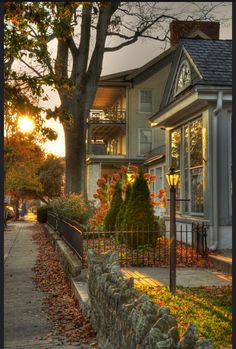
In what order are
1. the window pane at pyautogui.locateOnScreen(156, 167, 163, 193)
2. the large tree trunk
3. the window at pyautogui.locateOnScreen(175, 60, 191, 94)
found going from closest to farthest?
the window at pyautogui.locateOnScreen(175, 60, 191, 94)
the large tree trunk
the window pane at pyautogui.locateOnScreen(156, 167, 163, 193)

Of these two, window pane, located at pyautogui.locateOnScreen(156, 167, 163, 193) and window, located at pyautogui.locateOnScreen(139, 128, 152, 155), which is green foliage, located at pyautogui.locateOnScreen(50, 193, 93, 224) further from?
window, located at pyautogui.locateOnScreen(139, 128, 152, 155)

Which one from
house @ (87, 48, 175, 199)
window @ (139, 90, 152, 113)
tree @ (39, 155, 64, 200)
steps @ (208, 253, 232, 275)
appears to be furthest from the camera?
tree @ (39, 155, 64, 200)

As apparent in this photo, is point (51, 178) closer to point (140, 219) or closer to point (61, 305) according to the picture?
point (140, 219)

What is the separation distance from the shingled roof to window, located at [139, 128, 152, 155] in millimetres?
18596

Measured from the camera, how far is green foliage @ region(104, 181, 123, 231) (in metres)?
16.4

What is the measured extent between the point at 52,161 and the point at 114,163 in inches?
731

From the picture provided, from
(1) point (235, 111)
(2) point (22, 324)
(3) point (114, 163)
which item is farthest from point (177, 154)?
(3) point (114, 163)

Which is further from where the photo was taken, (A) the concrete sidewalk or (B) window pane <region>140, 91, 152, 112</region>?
(B) window pane <region>140, 91, 152, 112</region>

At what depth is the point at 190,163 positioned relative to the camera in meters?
13.8

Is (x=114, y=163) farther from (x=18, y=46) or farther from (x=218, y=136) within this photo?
(x=18, y=46)

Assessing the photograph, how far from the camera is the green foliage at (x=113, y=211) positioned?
53.9 feet

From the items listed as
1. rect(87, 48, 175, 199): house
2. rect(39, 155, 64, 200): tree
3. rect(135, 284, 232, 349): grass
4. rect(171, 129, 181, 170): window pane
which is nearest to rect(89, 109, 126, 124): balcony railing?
rect(87, 48, 175, 199): house

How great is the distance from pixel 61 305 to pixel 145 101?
2686 centimetres

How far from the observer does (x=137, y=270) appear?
1027cm
